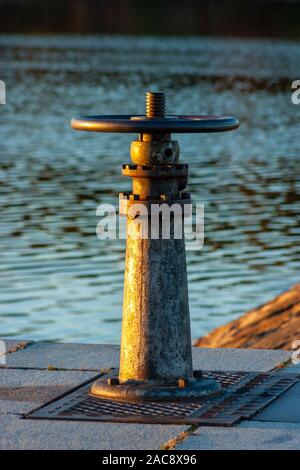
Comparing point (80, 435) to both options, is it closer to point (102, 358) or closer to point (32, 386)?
point (32, 386)

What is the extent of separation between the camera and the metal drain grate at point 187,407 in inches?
253

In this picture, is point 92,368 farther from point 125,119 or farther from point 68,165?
point 68,165

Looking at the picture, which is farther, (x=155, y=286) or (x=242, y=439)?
(x=155, y=286)

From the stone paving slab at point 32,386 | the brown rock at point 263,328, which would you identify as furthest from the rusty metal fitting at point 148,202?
the brown rock at point 263,328

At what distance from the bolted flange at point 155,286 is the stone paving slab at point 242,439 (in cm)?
64

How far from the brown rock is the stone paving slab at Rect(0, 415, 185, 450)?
4509 mm

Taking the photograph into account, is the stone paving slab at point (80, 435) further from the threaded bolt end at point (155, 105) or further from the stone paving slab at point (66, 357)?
the threaded bolt end at point (155, 105)

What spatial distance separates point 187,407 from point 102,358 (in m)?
1.18

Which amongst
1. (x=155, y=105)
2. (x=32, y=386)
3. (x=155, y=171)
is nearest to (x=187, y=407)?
(x=32, y=386)

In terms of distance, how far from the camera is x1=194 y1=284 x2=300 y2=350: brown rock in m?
11.1

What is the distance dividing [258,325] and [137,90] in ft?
113

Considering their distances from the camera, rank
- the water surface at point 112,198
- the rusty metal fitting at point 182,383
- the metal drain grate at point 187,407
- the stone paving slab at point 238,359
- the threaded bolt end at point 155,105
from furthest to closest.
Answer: the water surface at point 112,198
the stone paving slab at point 238,359
the threaded bolt end at point 155,105
the rusty metal fitting at point 182,383
the metal drain grate at point 187,407

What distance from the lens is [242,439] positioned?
6055 millimetres
